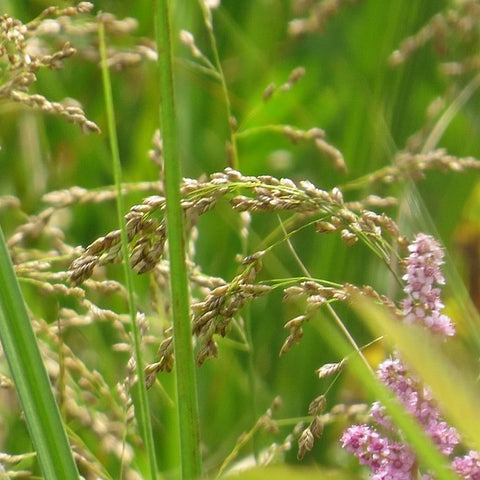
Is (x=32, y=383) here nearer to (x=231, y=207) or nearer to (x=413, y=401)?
(x=413, y=401)

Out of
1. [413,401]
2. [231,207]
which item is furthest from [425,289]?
[231,207]

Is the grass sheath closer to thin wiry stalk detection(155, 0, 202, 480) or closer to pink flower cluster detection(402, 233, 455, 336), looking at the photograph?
thin wiry stalk detection(155, 0, 202, 480)

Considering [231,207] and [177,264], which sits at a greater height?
[177,264]

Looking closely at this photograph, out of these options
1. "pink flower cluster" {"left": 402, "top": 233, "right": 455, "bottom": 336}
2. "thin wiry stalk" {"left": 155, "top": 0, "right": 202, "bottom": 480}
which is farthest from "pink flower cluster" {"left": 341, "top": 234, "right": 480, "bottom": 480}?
"thin wiry stalk" {"left": 155, "top": 0, "right": 202, "bottom": 480}

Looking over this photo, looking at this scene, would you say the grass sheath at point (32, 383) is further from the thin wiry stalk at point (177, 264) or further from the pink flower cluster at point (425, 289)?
the pink flower cluster at point (425, 289)

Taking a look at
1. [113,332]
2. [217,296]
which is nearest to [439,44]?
[113,332]

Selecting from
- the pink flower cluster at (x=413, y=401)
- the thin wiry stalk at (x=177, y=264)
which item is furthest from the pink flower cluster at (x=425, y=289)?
the thin wiry stalk at (x=177, y=264)

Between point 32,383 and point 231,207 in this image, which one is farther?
point 231,207
